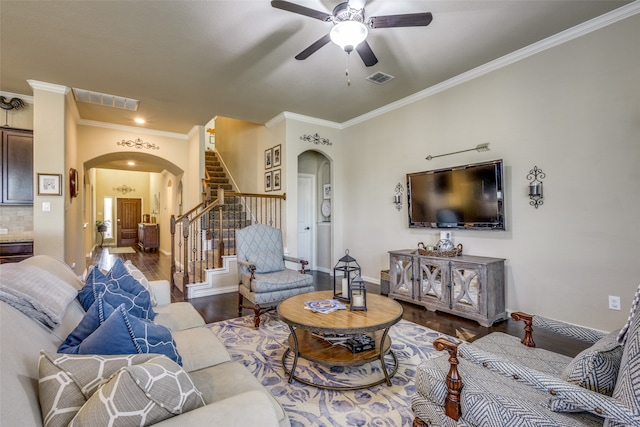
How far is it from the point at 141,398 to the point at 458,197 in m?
3.88

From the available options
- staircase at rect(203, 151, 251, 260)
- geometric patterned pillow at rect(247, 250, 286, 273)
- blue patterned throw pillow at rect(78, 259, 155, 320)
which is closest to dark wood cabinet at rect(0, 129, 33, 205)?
staircase at rect(203, 151, 251, 260)

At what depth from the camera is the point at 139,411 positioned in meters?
0.85

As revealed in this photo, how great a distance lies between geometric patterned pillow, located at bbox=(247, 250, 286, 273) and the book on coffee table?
136 centimetres

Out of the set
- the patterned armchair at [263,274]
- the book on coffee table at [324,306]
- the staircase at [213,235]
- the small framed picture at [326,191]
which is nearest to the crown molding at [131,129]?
the staircase at [213,235]

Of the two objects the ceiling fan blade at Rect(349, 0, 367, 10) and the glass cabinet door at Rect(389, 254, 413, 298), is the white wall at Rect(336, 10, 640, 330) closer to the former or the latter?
the glass cabinet door at Rect(389, 254, 413, 298)

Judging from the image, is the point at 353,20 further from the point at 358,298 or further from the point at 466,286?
the point at 466,286

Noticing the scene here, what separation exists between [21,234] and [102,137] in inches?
89.8

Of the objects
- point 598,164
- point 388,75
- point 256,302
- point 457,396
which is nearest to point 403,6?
point 388,75

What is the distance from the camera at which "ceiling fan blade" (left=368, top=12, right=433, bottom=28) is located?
2230 millimetres

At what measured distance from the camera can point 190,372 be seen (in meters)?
1.49

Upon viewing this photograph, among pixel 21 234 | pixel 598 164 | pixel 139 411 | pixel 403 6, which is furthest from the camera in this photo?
pixel 21 234

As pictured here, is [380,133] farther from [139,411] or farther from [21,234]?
[21,234]

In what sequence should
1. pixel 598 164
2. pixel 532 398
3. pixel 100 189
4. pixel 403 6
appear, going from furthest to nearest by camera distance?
pixel 100 189, pixel 598 164, pixel 403 6, pixel 532 398

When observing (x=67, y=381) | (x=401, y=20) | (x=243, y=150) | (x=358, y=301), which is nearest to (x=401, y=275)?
(x=358, y=301)
